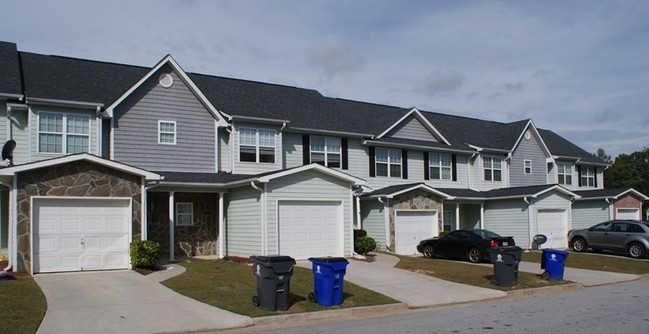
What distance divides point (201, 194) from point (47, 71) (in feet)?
24.6

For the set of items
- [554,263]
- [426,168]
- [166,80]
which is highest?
[166,80]

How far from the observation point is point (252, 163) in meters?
24.4

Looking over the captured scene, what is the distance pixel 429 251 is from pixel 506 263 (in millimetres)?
8453

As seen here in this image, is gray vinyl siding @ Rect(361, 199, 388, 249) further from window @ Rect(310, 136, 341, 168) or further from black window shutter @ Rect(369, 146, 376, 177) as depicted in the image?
window @ Rect(310, 136, 341, 168)

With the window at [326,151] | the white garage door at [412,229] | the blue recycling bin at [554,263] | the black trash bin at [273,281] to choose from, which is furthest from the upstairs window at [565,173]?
the black trash bin at [273,281]

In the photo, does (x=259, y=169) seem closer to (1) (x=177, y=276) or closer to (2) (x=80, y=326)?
(1) (x=177, y=276)

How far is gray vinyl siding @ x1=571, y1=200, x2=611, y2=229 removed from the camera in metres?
35.4

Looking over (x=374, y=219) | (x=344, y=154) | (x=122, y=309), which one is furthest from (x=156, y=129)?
(x=122, y=309)

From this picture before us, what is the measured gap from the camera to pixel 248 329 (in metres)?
11.7

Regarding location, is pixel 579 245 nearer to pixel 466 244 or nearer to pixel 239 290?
pixel 466 244

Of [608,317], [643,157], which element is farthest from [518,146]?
[643,157]

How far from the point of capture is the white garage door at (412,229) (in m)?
26.8

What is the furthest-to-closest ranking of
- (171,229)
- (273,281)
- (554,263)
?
(171,229)
(554,263)
(273,281)

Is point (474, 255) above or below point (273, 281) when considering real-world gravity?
below
